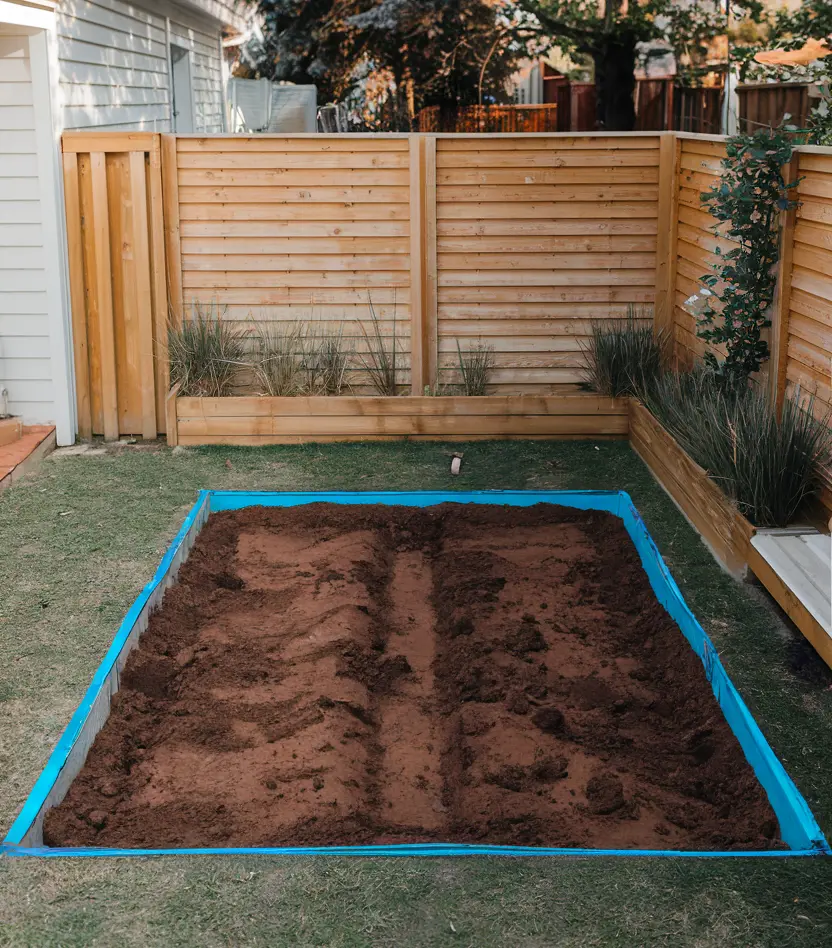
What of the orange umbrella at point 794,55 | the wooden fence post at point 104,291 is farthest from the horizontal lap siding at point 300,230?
the orange umbrella at point 794,55

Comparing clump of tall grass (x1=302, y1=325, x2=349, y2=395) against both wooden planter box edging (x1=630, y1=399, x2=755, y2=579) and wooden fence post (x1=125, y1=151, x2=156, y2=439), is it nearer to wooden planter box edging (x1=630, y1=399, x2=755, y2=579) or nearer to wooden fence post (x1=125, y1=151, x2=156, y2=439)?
wooden fence post (x1=125, y1=151, x2=156, y2=439)

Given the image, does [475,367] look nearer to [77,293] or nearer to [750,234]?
[750,234]

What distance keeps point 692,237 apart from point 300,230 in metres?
2.46

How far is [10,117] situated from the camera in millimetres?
6879

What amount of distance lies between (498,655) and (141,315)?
4.08 meters

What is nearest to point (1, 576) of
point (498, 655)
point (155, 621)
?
point (155, 621)

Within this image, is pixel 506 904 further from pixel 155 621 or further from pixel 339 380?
pixel 339 380

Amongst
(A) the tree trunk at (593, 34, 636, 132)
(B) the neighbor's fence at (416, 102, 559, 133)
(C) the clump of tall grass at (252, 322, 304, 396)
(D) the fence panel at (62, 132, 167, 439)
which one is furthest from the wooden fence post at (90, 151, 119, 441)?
(B) the neighbor's fence at (416, 102, 559, 133)

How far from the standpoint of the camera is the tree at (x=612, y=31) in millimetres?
13273

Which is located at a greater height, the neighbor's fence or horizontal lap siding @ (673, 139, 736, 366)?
the neighbor's fence

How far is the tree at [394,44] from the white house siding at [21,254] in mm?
9368

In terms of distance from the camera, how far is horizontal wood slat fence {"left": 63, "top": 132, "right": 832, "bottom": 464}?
24.0 ft

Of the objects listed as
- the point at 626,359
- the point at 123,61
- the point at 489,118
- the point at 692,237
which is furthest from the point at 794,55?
the point at 123,61

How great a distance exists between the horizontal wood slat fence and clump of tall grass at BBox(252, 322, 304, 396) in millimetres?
126
